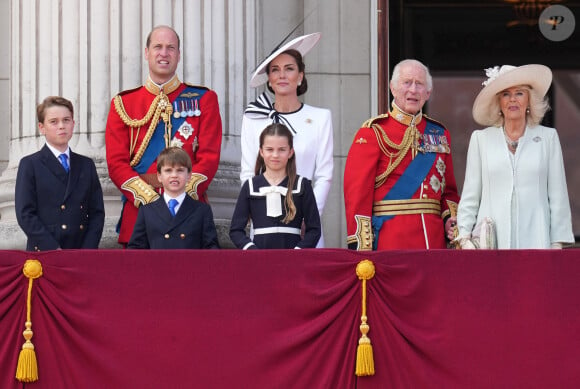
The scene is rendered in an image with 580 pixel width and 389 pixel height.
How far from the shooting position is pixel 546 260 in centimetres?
741

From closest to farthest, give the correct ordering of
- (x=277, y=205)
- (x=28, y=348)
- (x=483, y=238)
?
(x=28, y=348) < (x=483, y=238) < (x=277, y=205)

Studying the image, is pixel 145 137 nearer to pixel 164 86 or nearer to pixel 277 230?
pixel 164 86

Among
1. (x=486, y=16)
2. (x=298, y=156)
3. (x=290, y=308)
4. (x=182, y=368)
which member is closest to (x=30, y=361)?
(x=182, y=368)

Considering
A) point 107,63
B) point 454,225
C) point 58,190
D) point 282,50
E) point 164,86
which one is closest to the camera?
point 58,190

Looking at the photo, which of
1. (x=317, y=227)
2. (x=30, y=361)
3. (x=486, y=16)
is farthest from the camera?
(x=486, y=16)

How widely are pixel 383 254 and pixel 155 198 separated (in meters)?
1.65

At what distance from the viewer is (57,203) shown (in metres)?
8.40

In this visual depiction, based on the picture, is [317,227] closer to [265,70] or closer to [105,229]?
[265,70]

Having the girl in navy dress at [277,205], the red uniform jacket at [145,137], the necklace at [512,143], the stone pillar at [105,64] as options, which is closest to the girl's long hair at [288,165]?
the girl in navy dress at [277,205]

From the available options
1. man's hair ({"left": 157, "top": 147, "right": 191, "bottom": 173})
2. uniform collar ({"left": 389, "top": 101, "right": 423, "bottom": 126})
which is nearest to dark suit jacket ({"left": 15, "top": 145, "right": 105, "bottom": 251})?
man's hair ({"left": 157, "top": 147, "right": 191, "bottom": 173})

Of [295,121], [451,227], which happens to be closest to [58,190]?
[295,121]

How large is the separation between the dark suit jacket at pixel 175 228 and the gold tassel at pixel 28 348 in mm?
948

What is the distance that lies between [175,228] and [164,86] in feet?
4.06

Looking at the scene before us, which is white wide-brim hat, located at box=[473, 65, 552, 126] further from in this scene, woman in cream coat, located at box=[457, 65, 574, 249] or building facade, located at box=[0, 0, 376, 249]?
building facade, located at box=[0, 0, 376, 249]
